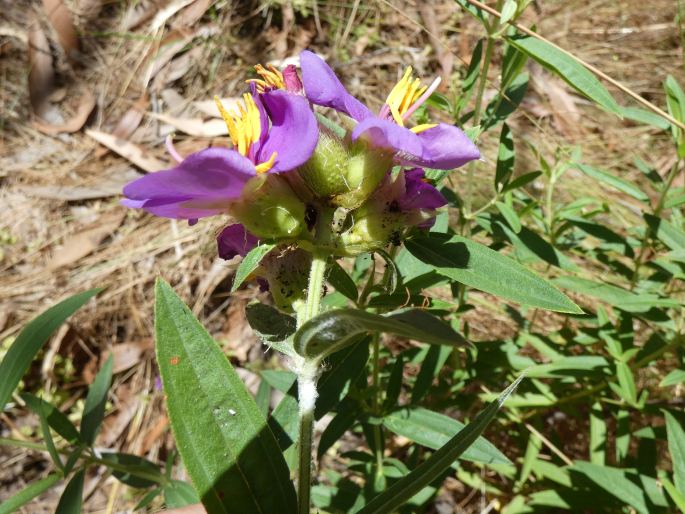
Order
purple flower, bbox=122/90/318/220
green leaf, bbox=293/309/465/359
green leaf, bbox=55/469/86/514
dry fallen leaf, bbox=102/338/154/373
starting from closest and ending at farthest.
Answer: green leaf, bbox=293/309/465/359, purple flower, bbox=122/90/318/220, green leaf, bbox=55/469/86/514, dry fallen leaf, bbox=102/338/154/373

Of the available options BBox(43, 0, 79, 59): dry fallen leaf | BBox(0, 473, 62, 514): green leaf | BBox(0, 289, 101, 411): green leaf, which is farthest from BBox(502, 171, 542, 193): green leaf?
BBox(43, 0, 79, 59): dry fallen leaf

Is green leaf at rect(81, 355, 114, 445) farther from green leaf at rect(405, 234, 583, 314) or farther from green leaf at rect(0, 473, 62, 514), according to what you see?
green leaf at rect(405, 234, 583, 314)

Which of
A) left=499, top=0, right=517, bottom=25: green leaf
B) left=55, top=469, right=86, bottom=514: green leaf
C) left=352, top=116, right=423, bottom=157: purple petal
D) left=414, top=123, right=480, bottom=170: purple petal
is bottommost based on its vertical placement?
left=55, top=469, right=86, bottom=514: green leaf

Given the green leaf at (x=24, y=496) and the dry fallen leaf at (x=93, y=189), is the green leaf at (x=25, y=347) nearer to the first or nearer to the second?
the green leaf at (x=24, y=496)

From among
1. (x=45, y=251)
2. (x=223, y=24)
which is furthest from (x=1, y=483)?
(x=223, y=24)

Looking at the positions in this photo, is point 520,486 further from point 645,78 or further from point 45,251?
point 645,78

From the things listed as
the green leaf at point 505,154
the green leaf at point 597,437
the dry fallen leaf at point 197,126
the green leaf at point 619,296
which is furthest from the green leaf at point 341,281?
the dry fallen leaf at point 197,126

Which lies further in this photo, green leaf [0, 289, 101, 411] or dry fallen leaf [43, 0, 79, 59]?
dry fallen leaf [43, 0, 79, 59]
